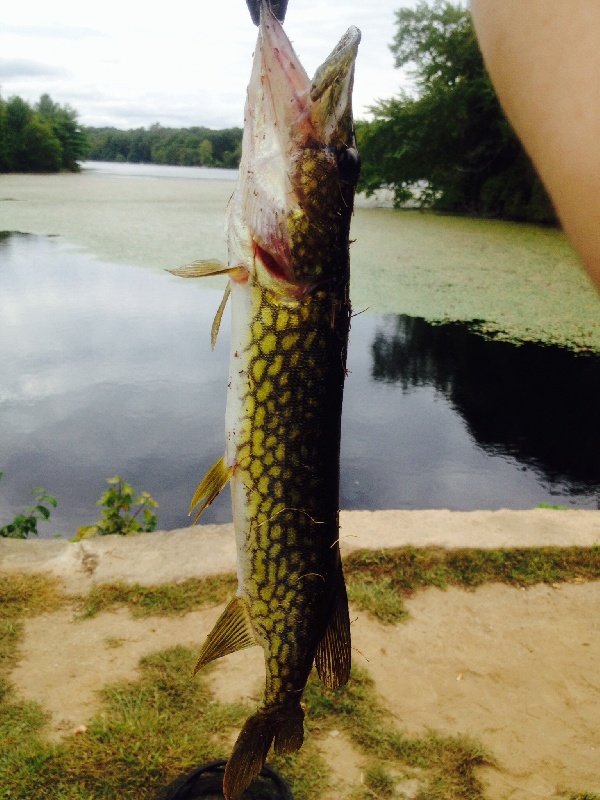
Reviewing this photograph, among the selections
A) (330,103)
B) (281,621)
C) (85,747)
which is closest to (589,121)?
(330,103)

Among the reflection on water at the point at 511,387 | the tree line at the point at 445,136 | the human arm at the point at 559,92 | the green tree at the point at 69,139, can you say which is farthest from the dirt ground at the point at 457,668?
the green tree at the point at 69,139

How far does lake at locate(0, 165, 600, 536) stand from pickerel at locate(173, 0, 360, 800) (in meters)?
3.64

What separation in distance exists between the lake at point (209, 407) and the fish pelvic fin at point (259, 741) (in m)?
3.51

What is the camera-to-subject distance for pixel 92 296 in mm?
10609

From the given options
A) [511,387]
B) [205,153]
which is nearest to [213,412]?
[511,387]

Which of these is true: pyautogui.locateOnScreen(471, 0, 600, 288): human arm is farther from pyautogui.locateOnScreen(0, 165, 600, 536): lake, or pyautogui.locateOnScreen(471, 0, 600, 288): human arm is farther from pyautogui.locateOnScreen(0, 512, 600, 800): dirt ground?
pyautogui.locateOnScreen(0, 165, 600, 536): lake

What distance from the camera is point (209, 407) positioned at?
22.9 feet

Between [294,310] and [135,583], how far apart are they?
2.71 meters

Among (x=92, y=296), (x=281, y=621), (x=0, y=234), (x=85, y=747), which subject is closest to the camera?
(x=281, y=621)

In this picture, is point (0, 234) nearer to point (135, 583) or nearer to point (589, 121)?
point (135, 583)

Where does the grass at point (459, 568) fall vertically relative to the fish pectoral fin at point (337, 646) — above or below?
below

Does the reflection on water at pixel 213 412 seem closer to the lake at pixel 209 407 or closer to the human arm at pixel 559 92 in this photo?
the lake at pixel 209 407

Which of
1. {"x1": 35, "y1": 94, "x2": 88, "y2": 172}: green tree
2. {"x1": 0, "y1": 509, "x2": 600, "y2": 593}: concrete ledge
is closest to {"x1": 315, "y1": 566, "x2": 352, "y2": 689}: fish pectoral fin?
{"x1": 0, "y1": 509, "x2": 600, "y2": 593}: concrete ledge

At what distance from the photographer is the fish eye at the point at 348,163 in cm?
143
